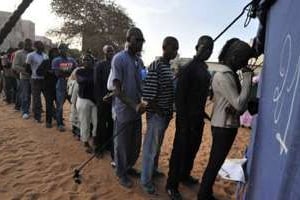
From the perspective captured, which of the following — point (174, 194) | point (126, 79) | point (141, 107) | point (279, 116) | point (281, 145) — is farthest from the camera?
point (126, 79)

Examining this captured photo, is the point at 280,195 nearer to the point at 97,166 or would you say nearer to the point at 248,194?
the point at 248,194

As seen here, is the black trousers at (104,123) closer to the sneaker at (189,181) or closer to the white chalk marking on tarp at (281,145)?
the sneaker at (189,181)

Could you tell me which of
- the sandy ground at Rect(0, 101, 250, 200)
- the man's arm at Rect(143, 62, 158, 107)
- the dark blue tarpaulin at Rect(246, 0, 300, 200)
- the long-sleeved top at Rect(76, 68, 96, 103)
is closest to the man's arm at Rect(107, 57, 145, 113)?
the man's arm at Rect(143, 62, 158, 107)

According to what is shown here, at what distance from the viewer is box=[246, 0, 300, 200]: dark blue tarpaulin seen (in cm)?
157

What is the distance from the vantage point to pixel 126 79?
4988 millimetres

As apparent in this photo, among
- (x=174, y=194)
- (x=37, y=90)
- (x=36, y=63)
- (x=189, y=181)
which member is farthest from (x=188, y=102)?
(x=37, y=90)

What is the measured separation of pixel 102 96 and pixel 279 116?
4576 millimetres

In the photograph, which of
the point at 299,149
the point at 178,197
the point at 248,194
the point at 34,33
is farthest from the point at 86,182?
the point at 34,33

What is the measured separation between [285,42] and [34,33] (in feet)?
174

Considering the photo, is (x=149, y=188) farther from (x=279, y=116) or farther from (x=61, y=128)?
(x=61, y=128)

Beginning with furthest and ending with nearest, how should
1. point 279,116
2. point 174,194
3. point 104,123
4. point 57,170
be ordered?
point 104,123 < point 57,170 < point 174,194 < point 279,116

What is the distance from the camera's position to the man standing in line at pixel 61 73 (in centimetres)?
820

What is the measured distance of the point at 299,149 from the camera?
4.86ft

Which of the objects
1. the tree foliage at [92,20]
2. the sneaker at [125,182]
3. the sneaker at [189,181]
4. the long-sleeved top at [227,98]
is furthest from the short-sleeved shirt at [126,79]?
the tree foliage at [92,20]
